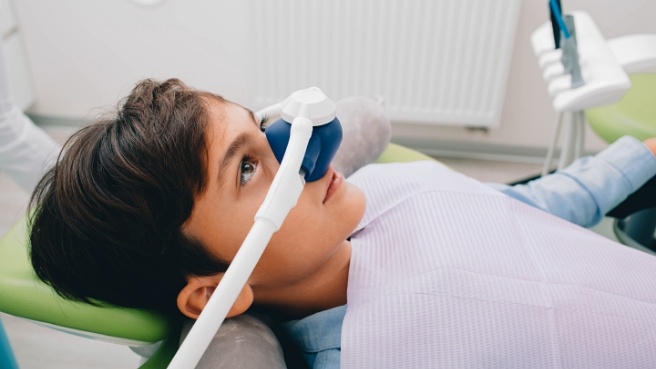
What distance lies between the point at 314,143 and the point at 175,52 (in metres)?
1.58

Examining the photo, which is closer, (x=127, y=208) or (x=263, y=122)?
(x=127, y=208)

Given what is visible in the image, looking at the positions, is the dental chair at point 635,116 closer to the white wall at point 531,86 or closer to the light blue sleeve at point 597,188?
the light blue sleeve at point 597,188

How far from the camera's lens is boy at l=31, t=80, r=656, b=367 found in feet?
2.62

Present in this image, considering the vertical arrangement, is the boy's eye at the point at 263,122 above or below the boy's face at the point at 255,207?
above

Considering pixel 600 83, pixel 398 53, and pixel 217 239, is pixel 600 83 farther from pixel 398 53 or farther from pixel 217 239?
pixel 398 53

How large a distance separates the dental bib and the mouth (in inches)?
5.4

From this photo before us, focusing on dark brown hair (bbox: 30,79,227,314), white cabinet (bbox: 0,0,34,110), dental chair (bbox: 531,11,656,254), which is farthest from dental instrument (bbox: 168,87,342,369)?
white cabinet (bbox: 0,0,34,110)

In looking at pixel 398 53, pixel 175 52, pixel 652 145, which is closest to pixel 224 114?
pixel 652 145

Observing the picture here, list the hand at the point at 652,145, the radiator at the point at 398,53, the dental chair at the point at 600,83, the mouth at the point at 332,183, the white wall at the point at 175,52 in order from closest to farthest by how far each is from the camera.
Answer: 1. the mouth at the point at 332,183
2. the dental chair at the point at 600,83
3. the hand at the point at 652,145
4. the radiator at the point at 398,53
5. the white wall at the point at 175,52

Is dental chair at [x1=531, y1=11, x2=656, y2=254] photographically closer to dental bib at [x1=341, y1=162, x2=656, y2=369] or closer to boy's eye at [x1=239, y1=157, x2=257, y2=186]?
dental bib at [x1=341, y1=162, x2=656, y2=369]

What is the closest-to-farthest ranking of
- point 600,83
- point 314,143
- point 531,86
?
1. point 314,143
2. point 600,83
3. point 531,86

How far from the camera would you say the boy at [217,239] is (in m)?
0.80

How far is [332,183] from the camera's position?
902mm

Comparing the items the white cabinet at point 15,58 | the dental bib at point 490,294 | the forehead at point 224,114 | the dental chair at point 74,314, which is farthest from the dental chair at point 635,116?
the white cabinet at point 15,58
